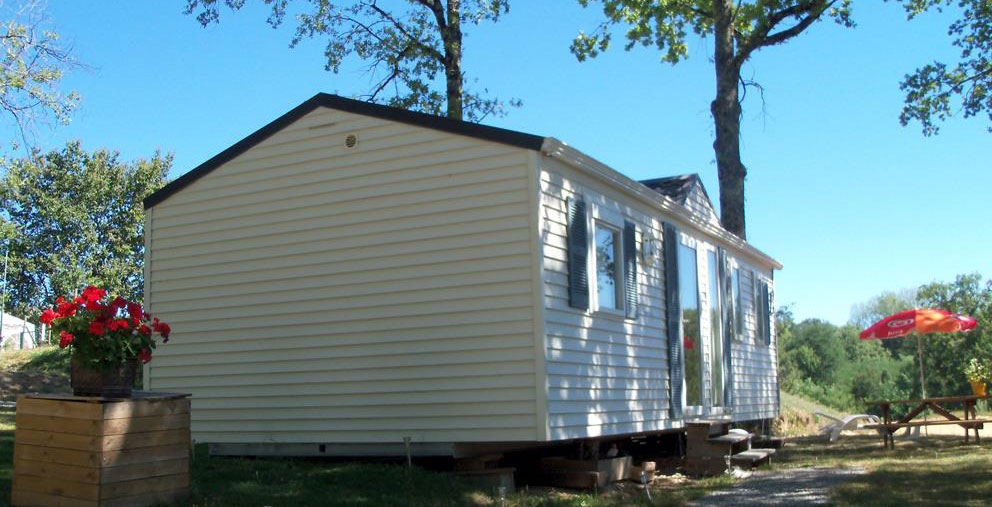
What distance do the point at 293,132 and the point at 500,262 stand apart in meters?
3.04

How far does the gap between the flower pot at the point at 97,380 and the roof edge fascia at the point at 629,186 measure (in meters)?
4.10

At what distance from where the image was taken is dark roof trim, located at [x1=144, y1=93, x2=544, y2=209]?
29.6ft

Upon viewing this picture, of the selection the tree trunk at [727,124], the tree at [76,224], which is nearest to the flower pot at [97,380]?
the tree trunk at [727,124]

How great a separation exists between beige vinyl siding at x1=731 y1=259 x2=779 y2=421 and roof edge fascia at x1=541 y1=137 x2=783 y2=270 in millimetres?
1312

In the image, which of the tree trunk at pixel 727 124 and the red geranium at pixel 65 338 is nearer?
the red geranium at pixel 65 338

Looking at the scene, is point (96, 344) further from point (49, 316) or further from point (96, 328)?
point (49, 316)

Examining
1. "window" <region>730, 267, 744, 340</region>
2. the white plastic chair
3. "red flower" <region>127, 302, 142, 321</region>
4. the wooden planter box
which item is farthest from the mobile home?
the white plastic chair

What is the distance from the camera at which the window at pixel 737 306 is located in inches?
594

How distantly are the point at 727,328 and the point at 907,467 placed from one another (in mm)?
3512

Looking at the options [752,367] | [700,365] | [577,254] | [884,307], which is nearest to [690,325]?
[700,365]

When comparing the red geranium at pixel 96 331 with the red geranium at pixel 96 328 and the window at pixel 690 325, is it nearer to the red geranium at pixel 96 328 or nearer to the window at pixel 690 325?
the red geranium at pixel 96 328

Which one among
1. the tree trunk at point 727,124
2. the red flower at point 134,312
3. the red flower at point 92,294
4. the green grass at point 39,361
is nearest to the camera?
the red flower at point 92,294

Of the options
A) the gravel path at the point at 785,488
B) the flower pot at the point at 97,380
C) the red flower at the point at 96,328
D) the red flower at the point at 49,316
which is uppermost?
the red flower at the point at 49,316

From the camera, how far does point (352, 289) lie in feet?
32.6
